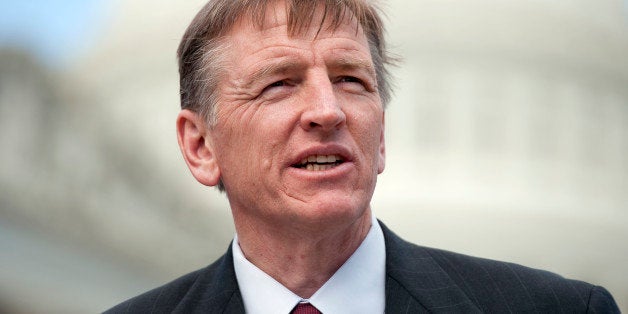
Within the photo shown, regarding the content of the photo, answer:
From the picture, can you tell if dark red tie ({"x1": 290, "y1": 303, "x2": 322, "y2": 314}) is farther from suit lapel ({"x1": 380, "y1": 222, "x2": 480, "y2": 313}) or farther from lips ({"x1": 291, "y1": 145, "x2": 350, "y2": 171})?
lips ({"x1": 291, "y1": 145, "x2": 350, "y2": 171})

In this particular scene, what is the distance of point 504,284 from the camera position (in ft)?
9.96

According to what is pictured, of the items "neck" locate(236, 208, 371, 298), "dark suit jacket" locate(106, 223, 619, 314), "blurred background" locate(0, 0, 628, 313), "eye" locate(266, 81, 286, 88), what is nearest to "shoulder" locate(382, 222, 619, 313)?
"dark suit jacket" locate(106, 223, 619, 314)

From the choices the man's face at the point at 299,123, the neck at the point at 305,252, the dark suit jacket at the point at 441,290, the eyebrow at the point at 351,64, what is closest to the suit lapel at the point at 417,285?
the dark suit jacket at the point at 441,290

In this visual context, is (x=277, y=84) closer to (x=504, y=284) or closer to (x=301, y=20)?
(x=301, y=20)

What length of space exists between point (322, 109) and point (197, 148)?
0.56 m

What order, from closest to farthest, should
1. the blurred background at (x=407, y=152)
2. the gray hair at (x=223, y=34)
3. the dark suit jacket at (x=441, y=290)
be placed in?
1. the dark suit jacket at (x=441, y=290)
2. the gray hair at (x=223, y=34)
3. the blurred background at (x=407, y=152)

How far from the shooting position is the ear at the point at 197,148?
129 inches

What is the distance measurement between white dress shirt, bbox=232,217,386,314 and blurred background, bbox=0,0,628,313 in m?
20.1

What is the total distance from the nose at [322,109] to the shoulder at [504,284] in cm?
45

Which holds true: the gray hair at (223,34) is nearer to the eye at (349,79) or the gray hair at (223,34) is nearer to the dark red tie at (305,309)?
the eye at (349,79)

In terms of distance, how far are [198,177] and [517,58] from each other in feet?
83.8

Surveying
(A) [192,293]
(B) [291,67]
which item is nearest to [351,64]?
(B) [291,67]

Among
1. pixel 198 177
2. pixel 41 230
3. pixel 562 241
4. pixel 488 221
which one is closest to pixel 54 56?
pixel 41 230

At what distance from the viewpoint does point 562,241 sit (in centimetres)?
2609
